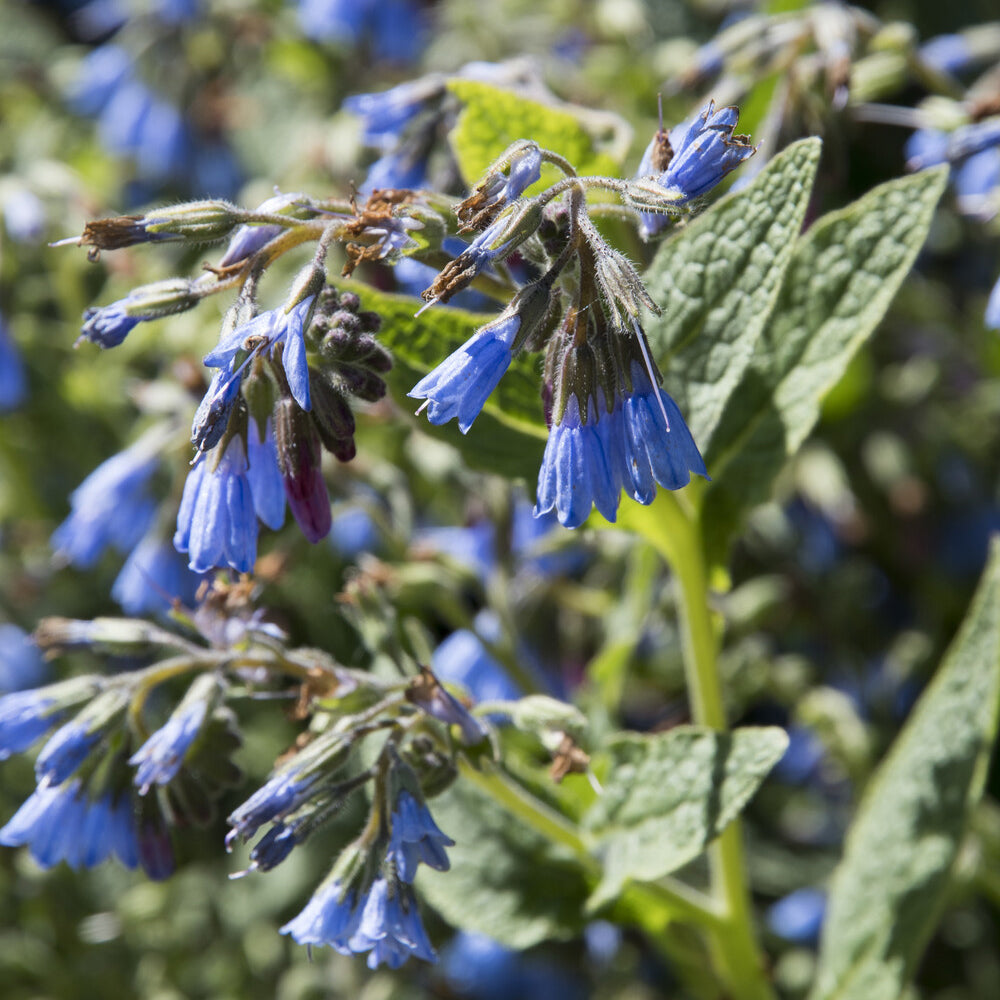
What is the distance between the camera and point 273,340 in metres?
1.24

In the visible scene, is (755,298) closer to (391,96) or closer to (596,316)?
(596,316)

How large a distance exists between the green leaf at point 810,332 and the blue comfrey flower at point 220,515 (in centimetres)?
65

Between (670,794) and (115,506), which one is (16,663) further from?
(670,794)

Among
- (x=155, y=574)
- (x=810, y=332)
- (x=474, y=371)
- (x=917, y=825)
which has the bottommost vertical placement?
(x=917, y=825)

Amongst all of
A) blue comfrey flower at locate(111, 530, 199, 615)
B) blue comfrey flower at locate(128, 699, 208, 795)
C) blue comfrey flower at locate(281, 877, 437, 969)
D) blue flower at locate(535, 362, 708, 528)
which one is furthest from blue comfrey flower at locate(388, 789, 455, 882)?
blue comfrey flower at locate(111, 530, 199, 615)

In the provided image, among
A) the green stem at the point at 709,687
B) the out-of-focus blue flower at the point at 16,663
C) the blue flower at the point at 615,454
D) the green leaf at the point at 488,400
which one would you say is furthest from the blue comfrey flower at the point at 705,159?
the out-of-focus blue flower at the point at 16,663

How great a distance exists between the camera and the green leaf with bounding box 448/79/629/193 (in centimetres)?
172

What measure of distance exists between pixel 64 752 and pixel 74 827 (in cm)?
12

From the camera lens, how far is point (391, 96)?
2.03m

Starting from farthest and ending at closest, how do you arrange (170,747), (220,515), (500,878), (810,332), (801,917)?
(801,917) → (500,878) → (810,332) → (170,747) → (220,515)

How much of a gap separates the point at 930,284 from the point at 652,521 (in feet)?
6.61

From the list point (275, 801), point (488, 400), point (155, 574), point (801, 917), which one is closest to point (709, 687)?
point (488, 400)

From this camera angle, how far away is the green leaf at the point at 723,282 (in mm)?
1461

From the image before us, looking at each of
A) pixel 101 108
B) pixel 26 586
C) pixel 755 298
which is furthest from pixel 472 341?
pixel 101 108
